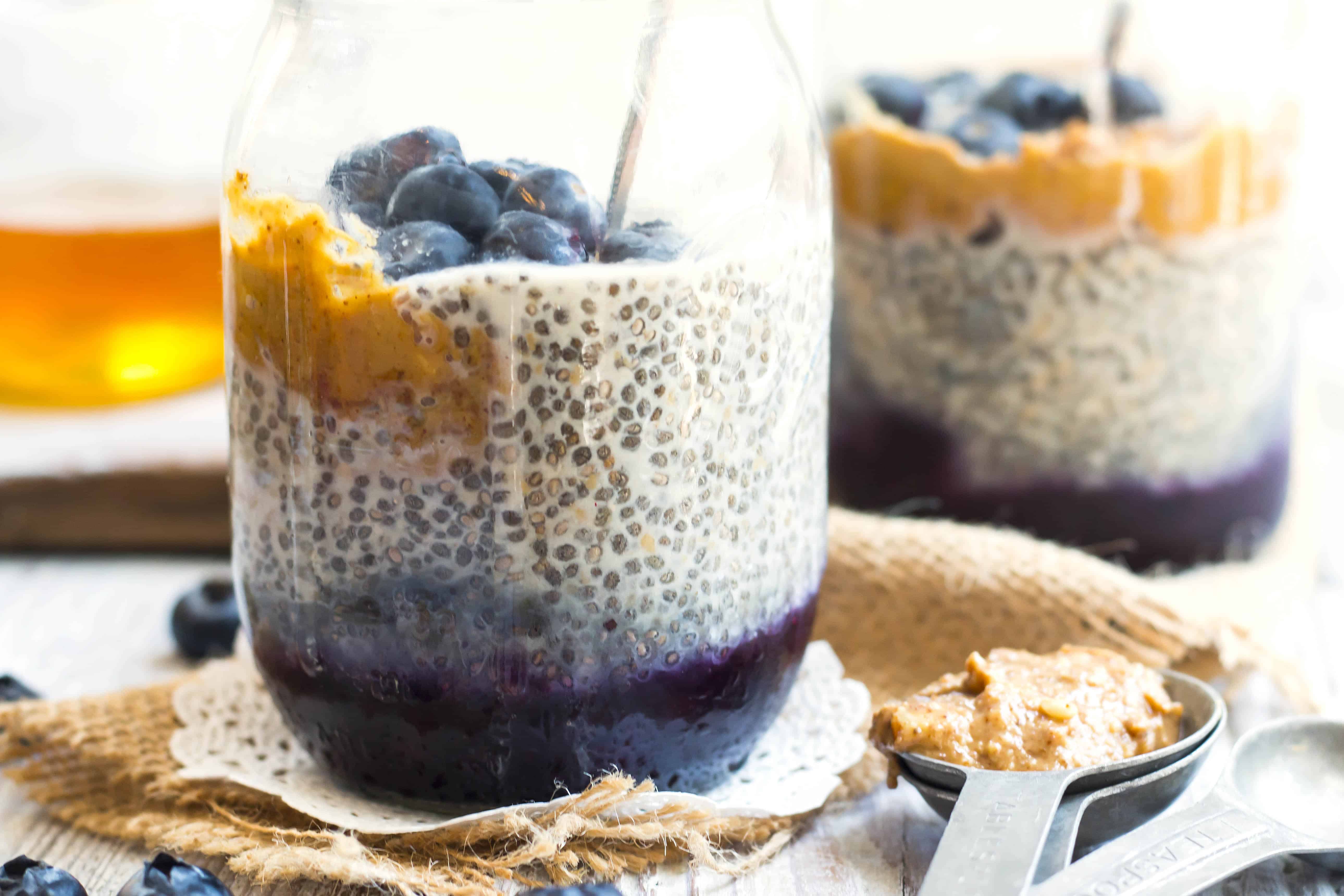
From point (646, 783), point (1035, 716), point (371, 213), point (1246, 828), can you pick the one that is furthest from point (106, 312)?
point (1246, 828)

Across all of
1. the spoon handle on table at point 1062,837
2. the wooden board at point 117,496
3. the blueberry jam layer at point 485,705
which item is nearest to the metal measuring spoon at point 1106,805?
the spoon handle on table at point 1062,837

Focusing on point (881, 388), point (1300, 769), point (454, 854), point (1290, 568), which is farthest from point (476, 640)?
point (1290, 568)

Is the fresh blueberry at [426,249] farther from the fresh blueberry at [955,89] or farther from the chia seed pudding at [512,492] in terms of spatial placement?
the fresh blueberry at [955,89]

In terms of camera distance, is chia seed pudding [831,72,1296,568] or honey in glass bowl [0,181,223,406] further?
honey in glass bowl [0,181,223,406]

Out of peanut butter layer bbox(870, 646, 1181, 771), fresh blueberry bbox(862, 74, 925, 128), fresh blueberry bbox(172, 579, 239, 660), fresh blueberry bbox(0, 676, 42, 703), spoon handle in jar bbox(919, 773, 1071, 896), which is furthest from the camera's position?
fresh blueberry bbox(862, 74, 925, 128)

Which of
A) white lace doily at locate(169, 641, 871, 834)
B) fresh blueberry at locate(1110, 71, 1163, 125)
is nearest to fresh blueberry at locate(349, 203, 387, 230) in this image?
white lace doily at locate(169, 641, 871, 834)

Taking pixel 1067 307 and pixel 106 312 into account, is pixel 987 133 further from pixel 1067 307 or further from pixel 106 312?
pixel 106 312

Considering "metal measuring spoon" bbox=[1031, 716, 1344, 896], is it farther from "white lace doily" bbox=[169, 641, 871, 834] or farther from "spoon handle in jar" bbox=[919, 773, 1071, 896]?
"white lace doily" bbox=[169, 641, 871, 834]
